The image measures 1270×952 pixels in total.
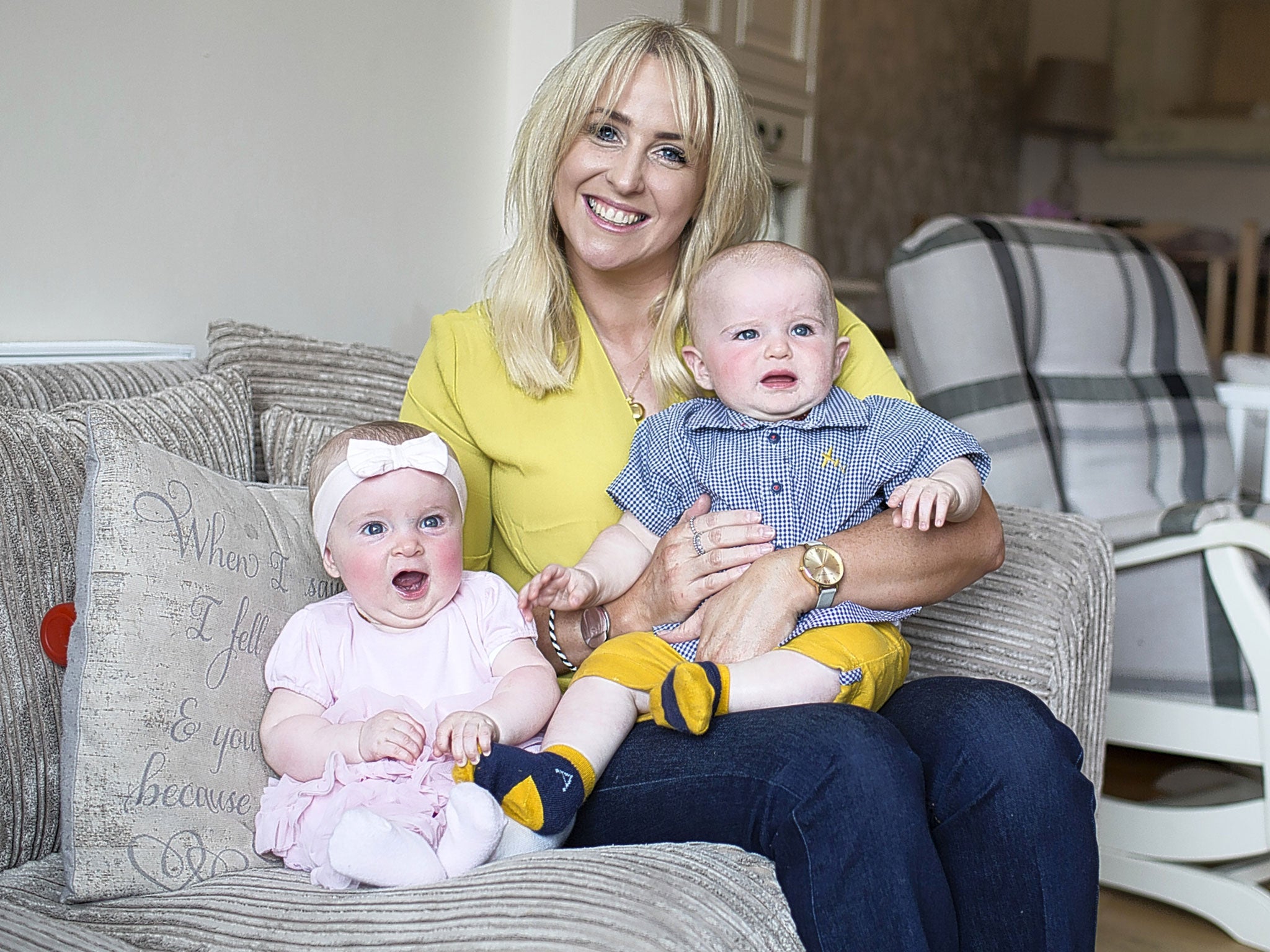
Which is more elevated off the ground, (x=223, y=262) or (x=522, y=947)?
(x=223, y=262)

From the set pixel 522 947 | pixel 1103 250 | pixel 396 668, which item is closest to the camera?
pixel 522 947

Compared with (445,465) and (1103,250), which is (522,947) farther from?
(1103,250)

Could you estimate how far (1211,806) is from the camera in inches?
73.2

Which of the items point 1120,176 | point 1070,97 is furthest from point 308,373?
point 1120,176

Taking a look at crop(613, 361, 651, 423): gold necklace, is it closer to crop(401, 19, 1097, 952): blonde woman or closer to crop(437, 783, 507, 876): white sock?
crop(401, 19, 1097, 952): blonde woman

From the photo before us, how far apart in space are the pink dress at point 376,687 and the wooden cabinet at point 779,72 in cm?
190

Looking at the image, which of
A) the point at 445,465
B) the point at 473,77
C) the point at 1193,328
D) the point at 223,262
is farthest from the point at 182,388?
the point at 1193,328

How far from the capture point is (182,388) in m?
1.37

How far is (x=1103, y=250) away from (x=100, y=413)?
1.96 m

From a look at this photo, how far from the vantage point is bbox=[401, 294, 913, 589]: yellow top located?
1.41 metres

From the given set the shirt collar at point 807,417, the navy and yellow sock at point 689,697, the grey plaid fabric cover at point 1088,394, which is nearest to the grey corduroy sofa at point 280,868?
the navy and yellow sock at point 689,697

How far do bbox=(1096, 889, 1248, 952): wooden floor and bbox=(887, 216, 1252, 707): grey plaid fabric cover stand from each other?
36cm

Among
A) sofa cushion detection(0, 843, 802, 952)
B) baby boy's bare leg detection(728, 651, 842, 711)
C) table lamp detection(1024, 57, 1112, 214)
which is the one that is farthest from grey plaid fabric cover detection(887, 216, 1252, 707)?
table lamp detection(1024, 57, 1112, 214)

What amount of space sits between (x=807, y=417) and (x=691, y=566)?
0.21m
